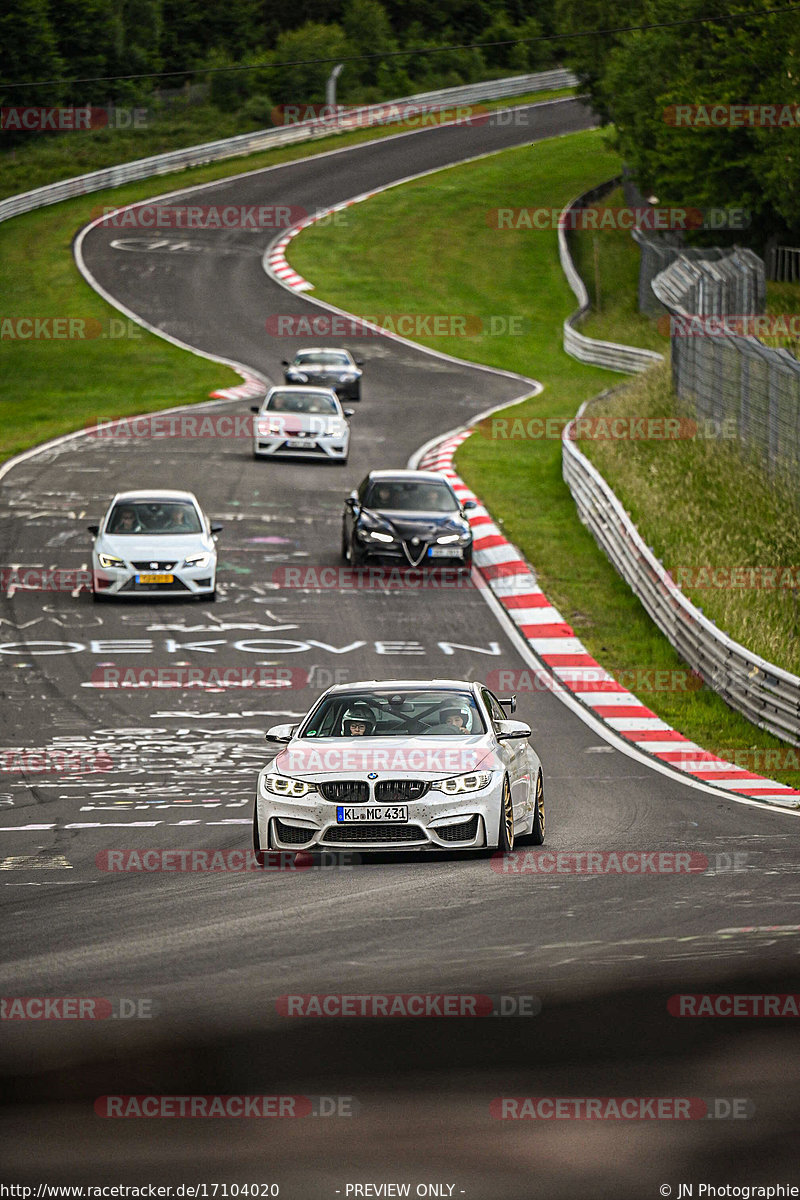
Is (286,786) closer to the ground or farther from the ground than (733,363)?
farther from the ground

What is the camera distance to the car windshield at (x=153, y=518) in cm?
2511

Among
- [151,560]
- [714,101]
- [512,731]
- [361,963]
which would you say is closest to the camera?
[361,963]

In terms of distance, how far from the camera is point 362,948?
861 cm

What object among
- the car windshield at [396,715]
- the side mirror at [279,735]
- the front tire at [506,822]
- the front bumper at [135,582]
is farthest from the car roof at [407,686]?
the front bumper at [135,582]

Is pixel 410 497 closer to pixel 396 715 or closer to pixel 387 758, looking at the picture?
pixel 396 715

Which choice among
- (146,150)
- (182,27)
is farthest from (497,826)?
(182,27)

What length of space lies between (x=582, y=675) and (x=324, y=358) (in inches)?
1037

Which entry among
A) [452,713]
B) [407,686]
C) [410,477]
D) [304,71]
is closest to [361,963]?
[452,713]

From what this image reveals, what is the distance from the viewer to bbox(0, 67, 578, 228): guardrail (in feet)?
238

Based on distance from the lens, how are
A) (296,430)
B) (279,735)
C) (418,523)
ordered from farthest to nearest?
1. (296,430)
2. (418,523)
3. (279,735)

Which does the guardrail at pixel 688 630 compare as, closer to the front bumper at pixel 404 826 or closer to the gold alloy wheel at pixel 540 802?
the gold alloy wheel at pixel 540 802

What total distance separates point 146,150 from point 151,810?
70.4 metres

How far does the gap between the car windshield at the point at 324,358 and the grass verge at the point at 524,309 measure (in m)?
5.11

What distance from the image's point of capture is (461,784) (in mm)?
11203
